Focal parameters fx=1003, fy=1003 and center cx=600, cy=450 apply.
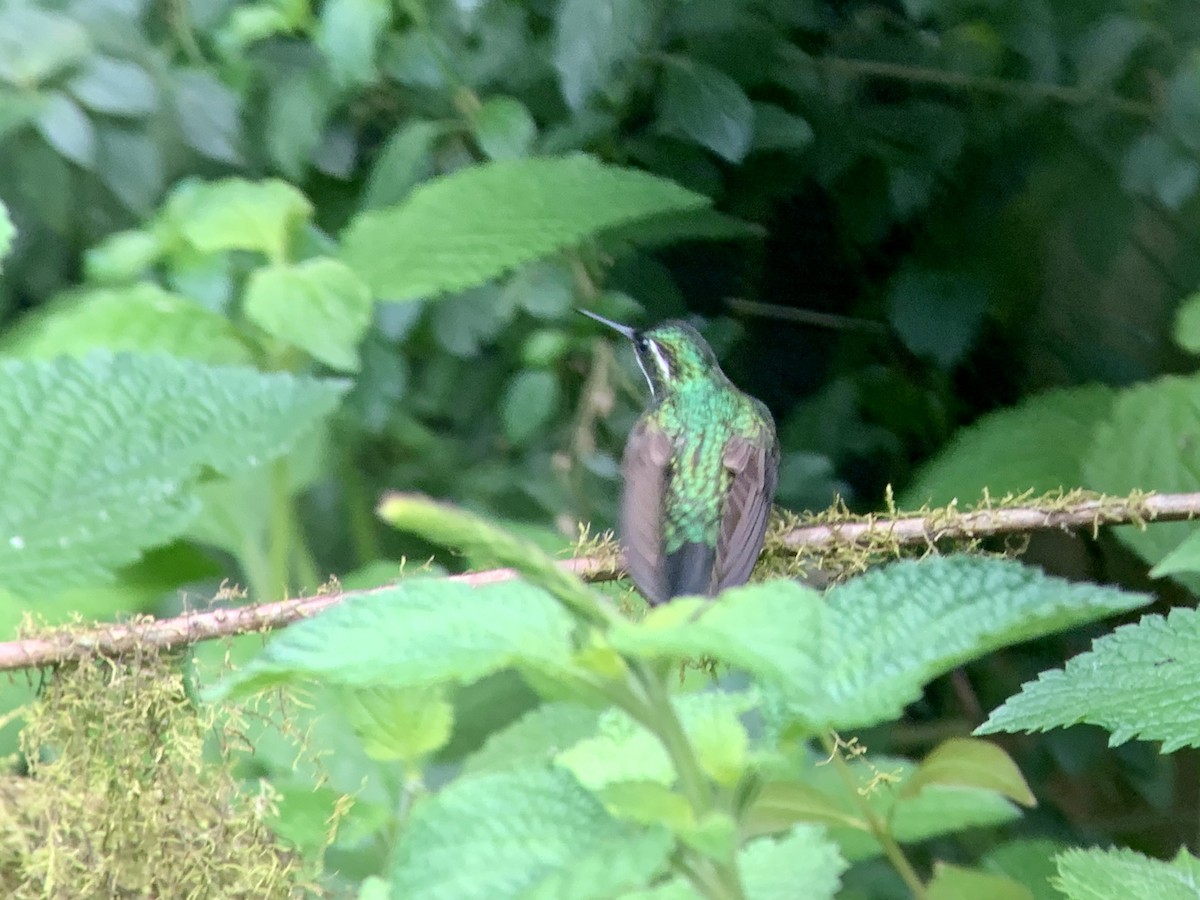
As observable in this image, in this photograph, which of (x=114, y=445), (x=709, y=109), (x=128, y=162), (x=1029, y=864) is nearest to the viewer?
(x=114, y=445)

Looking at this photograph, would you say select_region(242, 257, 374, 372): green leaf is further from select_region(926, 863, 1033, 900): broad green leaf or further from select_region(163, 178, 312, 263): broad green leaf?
select_region(926, 863, 1033, 900): broad green leaf

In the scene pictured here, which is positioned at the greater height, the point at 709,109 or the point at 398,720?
the point at 709,109

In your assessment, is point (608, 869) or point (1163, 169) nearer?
point (608, 869)

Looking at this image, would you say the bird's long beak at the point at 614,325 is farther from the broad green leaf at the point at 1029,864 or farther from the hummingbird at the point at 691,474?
the broad green leaf at the point at 1029,864

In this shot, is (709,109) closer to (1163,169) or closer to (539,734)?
(1163,169)

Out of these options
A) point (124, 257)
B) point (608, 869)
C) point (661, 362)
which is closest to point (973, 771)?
point (608, 869)

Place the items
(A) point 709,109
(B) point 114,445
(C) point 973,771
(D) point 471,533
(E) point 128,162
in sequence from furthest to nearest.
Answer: (E) point 128,162 → (A) point 709,109 → (B) point 114,445 → (C) point 973,771 → (D) point 471,533

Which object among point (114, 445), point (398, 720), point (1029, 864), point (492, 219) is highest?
point (492, 219)
